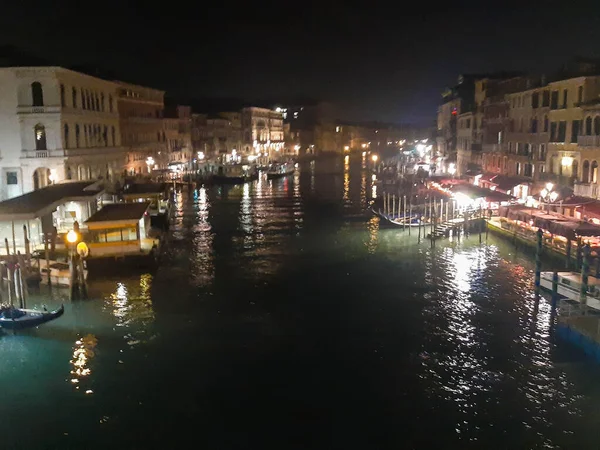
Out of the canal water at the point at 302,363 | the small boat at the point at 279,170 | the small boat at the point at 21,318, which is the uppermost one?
the small boat at the point at 279,170

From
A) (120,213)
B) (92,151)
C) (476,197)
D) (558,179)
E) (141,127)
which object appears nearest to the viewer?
(120,213)

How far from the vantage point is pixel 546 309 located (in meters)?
22.8

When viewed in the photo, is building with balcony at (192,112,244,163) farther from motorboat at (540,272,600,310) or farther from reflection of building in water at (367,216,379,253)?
motorboat at (540,272,600,310)

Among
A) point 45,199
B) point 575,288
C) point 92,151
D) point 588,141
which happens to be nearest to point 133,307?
point 45,199

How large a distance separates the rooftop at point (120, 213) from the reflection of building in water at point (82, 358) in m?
10.7

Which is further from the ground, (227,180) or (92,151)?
(92,151)

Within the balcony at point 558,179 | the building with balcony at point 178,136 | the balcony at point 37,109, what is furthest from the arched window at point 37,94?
the building with balcony at point 178,136

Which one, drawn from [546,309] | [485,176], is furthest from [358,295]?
[485,176]

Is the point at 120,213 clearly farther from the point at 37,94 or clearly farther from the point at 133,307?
the point at 37,94

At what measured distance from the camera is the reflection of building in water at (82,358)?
1706cm

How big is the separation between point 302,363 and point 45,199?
1891 centimetres

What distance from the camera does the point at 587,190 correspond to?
109 feet

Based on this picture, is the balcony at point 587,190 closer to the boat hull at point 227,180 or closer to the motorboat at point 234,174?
the boat hull at point 227,180

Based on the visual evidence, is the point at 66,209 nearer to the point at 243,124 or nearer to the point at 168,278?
the point at 168,278
